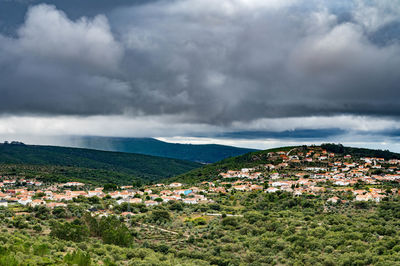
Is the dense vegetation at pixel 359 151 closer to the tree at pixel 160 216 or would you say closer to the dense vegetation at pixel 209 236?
the dense vegetation at pixel 209 236

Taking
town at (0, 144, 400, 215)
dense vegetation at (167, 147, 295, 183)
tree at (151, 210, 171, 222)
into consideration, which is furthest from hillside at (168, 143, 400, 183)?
tree at (151, 210, 171, 222)

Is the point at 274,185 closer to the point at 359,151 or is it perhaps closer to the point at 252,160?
the point at 252,160

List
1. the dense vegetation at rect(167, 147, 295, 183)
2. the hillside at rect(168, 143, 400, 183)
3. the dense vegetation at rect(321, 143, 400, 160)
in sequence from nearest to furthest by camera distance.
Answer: the dense vegetation at rect(167, 147, 295, 183), the hillside at rect(168, 143, 400, 183), the dense vegetation at rect(321, 143, 400, 160)

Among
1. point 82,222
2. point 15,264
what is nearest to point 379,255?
point 15,264

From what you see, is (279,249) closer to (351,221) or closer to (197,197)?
(351,221)

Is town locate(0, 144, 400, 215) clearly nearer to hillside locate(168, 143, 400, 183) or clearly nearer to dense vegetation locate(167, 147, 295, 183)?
dense vegetation locate(167, 147, 295, 183)

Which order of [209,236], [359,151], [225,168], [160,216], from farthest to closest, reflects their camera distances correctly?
[359,151] < [225,168] < [160,216] < [209,236]

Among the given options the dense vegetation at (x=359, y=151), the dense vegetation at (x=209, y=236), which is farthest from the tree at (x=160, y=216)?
the dense vegetation at (x=359, y=151)

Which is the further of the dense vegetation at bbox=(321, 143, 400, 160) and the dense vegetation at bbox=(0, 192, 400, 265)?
the dense vegetation at bbox=(321, 143, 400, 160)

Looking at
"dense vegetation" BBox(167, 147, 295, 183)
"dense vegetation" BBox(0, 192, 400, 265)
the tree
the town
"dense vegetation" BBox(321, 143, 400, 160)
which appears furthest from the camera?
"dense vegetation" BBox(321, 143, 400, 160)

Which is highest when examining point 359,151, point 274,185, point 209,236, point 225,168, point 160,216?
point 359,151

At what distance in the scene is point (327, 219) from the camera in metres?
43.7

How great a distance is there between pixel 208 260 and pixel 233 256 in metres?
2.40

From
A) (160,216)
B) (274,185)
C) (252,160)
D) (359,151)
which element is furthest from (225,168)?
(160,216)
